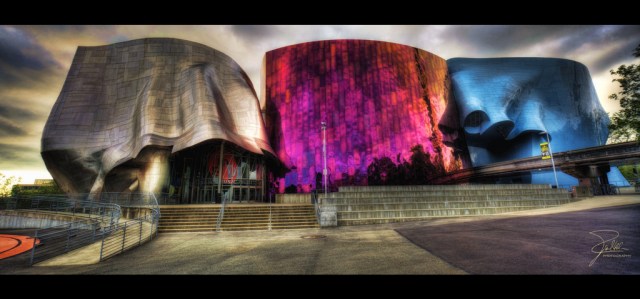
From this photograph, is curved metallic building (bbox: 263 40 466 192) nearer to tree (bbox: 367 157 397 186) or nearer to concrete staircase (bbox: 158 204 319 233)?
tree (bbox: 367 157 397 186)

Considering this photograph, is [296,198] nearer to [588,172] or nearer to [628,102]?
[628,102]

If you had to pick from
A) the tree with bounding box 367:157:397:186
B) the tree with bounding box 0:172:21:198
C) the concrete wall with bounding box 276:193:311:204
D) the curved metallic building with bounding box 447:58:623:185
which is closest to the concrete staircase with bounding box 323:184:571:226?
the concrete wall with bounding box 276:193:311:204

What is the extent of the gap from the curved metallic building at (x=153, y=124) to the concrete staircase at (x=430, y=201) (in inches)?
517

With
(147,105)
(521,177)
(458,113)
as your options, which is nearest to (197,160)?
(147,105)

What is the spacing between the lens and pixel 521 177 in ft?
133

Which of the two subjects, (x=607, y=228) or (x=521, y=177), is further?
(x=521, y=177)

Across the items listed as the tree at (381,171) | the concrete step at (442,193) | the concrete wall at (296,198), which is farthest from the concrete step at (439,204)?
the tree at (381,171)

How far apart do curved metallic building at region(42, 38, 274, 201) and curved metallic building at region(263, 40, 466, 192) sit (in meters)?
5.28

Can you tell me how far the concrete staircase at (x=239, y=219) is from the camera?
14141 mm

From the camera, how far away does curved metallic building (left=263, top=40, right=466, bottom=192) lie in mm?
31188

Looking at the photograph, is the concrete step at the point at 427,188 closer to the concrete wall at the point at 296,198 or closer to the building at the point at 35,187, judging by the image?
the concrete wall at the point at 296,198

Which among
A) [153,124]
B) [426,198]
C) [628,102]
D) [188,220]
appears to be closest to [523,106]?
[628,102]
